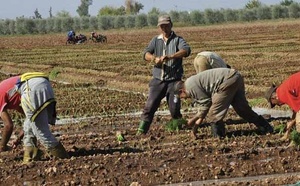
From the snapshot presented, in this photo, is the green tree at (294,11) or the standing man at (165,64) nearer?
the standing man at (165,64)

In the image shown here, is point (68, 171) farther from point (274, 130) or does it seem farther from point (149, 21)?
point (149, 21)

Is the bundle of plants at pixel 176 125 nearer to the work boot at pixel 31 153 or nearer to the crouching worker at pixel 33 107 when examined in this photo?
the crouching worker at pixel 33 107

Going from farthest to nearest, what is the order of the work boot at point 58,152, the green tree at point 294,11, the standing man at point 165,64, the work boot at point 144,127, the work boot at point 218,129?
the green tree at point 294,11
the work boot at point 144,127
the standing man at point 165,64
the work boot at point 218,129
the work boot at point 58,152

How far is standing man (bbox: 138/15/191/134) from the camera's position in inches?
384

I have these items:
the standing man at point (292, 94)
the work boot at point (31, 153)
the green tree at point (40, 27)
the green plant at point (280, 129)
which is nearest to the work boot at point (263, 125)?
the green plant at point (280, 129)

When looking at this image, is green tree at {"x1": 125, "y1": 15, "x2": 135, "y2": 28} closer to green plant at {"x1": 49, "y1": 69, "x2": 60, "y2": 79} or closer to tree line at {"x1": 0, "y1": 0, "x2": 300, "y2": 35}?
tree line at {"x1": 0, "y1": 0, "x2": 300, "y2": 35}

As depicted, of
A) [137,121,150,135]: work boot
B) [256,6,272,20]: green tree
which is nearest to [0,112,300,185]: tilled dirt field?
[137,121,150,135]: work boot

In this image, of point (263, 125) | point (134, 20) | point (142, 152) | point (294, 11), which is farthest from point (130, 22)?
point (142, 152)

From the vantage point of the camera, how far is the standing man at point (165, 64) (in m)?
9.77

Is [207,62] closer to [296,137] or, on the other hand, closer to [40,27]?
[296,137]

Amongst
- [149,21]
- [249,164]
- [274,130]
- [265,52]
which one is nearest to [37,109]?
[249,164]

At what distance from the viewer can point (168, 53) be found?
9.87 metres

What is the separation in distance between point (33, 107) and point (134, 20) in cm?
6484

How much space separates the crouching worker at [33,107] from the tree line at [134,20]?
62.0m
